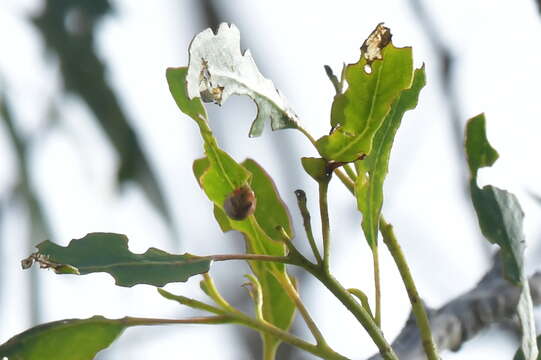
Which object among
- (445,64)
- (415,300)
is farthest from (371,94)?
(445,64)

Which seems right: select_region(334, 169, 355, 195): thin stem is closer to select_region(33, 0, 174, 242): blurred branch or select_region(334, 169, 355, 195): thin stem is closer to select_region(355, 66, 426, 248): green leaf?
select_region(355, 66, 426, 248): green leaf

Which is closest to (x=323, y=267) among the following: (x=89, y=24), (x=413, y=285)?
(x=413, y=285)

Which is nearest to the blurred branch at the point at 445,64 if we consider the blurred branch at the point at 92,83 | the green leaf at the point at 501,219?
the blurred branch at the point at 92,83

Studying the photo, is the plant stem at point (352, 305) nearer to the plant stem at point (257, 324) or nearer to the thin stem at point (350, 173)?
the plant stem at point (257, 324)

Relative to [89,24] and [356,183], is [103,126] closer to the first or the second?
[89,24]

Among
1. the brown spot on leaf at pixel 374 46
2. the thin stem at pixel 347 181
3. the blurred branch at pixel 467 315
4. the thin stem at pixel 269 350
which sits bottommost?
the blurred branch at pixel 467 315
